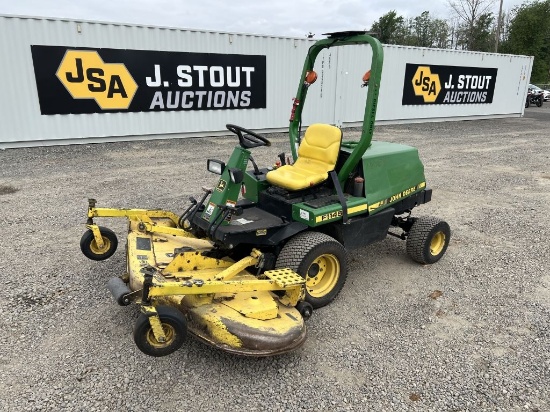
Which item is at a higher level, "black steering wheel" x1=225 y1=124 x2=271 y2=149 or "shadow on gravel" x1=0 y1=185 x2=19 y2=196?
"black steering wheel" x1=225 y1=124 x2=271 y2=149

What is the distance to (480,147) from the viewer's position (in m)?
12.4

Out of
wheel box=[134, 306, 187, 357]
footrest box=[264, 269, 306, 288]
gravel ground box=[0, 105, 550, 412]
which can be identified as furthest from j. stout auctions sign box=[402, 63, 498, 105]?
wheel box=[134, 306, 187, 357]

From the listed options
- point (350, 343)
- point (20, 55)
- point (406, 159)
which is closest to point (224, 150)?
point (20, 55)

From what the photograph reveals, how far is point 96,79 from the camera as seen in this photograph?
11.0m

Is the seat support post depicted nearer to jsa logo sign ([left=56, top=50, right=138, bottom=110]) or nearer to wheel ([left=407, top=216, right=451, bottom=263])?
wheel ([left=407, top=216, right=451, bottom=263])

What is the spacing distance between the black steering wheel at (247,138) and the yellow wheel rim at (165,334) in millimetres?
1694

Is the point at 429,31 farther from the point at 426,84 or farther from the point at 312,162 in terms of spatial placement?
the point at 312,162

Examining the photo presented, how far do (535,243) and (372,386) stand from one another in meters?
3.66

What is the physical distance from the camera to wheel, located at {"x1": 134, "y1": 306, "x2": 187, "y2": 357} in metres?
2.58

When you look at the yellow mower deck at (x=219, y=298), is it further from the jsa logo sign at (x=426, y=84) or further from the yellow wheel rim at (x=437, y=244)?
the jsa logo sign at (x=426, y=84)

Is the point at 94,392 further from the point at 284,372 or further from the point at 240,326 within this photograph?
the point at 284,372

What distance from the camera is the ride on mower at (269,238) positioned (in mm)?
2846

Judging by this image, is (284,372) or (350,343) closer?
(284,372)

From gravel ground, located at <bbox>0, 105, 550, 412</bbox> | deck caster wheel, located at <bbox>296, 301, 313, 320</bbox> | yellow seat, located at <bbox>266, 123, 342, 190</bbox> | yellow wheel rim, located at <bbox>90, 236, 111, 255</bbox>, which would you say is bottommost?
gravel ground, located at <bbox>0, 105, 550, 412</bbox>
